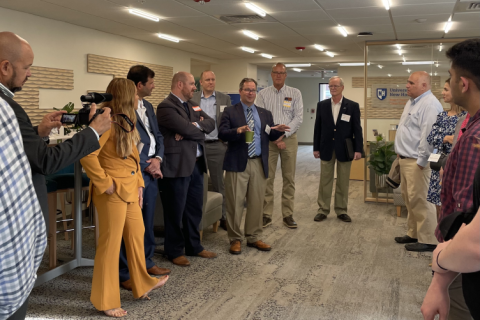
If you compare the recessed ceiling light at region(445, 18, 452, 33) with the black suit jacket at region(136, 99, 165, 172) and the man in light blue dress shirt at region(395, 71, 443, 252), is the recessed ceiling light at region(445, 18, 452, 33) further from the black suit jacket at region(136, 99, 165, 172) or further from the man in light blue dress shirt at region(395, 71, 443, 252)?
the black suit jacket at region(136, 99, 165, 172)

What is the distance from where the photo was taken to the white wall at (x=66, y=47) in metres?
6.68

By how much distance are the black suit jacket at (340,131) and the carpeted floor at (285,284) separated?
1.07 metres

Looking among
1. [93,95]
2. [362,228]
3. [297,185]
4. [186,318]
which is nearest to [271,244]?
[362,228]

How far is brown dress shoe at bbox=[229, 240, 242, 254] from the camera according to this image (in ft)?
14.2

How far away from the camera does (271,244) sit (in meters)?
4.74

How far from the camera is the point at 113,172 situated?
2973 millimetres

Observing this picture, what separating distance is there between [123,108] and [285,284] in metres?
1.82

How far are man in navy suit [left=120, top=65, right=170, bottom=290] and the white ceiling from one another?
8.92 feet

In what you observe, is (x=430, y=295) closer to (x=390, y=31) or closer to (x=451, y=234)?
(x=451, y=234)

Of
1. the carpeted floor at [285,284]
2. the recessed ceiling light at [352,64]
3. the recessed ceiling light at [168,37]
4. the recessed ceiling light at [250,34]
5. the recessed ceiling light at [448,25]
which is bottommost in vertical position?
the carpeted floor at [285,284]

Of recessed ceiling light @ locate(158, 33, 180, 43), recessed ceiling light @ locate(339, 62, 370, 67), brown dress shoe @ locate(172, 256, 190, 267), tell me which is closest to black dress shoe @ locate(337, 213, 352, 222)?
brown dress shoe @ locate(172, 256, 190, 267)

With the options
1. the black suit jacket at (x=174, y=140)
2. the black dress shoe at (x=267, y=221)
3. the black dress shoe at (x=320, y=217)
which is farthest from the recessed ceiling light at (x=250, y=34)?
the black suit jacket at (x=174, y=140)

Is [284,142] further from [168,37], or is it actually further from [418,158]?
[168,37]

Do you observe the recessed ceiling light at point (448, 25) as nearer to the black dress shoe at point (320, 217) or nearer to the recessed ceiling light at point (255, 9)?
the recessed ceiling light at point (255, 9)
